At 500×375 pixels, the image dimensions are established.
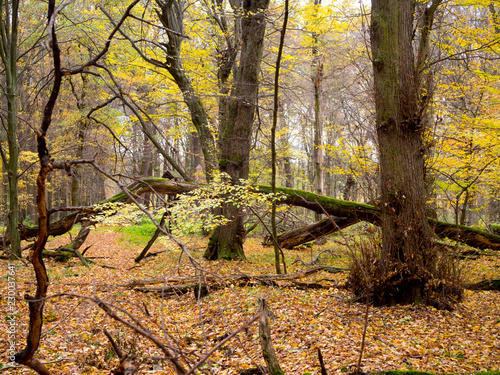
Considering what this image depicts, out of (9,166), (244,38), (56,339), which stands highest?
(244,38)

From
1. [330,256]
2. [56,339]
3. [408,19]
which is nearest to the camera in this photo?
[56,339]

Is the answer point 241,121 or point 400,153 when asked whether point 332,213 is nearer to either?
point 241,121

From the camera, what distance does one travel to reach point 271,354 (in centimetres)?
268

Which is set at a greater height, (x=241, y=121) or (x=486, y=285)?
(x=241, y=121)

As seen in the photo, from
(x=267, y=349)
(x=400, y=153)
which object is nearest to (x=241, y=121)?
(x=400, y=153)

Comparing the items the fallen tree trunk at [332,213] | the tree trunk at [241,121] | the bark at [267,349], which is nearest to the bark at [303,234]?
the fallen tree trunk at [332,213]

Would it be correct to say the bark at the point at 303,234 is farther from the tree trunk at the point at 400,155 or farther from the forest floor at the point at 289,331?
the tree trunk at the point at 400,155

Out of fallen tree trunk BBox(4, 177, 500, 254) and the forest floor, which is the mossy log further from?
fallen tree trunk BBox(4, 177, 500, 254)

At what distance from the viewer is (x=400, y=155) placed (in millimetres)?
5070

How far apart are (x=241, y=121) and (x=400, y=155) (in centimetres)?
472

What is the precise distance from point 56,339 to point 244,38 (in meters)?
7.74

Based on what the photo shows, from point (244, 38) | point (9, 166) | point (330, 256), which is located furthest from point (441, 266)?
point (9, 166)

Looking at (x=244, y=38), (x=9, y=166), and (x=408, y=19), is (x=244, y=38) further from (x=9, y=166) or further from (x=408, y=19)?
(x=9, y=166)

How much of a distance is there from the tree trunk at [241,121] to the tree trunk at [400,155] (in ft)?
12.4
